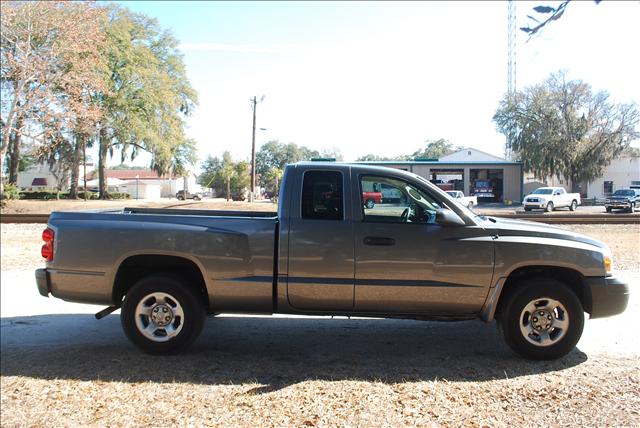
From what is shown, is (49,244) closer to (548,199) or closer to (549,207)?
(548,199)

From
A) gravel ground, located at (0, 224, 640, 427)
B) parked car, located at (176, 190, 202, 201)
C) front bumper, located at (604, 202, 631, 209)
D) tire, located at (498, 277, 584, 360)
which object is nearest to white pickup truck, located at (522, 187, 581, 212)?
front bumper, located at (604, 202, 631, 209)

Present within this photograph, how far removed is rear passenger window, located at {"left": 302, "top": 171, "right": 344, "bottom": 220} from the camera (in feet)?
14.9

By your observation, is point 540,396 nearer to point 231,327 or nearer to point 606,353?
point 606,353

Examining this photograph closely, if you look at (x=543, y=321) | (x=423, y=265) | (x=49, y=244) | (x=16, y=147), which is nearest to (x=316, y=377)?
Result: (x=423, y=265)

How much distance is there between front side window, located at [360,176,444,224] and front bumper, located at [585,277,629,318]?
A: 1.63 m

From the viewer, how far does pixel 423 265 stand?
438cm

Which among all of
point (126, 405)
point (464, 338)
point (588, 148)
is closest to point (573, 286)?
point (464, 338)

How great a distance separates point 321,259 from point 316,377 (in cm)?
105

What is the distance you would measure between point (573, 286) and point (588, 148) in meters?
9.81

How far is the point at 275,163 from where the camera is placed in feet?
24.7

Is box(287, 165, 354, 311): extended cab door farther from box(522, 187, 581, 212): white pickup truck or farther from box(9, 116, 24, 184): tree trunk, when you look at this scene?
box(9, 116, 24, 184): tree trunk

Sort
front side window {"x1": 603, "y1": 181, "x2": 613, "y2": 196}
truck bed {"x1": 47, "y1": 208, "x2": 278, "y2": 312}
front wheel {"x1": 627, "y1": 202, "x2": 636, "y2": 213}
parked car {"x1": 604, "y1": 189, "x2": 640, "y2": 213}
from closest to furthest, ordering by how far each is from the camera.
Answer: truck bed {"x1": 47, "y1": 208, "x2": 278, "y2": 312} < parked car {"x1": 604, "y1": 189, "x2": 640, "y2": 213} < front side window {"x1": 603, "y1": 181, "x2": 613, "y2": 196} < front wheel {"x1": 627, "y1": 202, "x2": 636, "y2": 213}

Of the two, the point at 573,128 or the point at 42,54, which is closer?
the point at 573,128

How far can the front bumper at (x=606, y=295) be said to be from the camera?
4434mm
